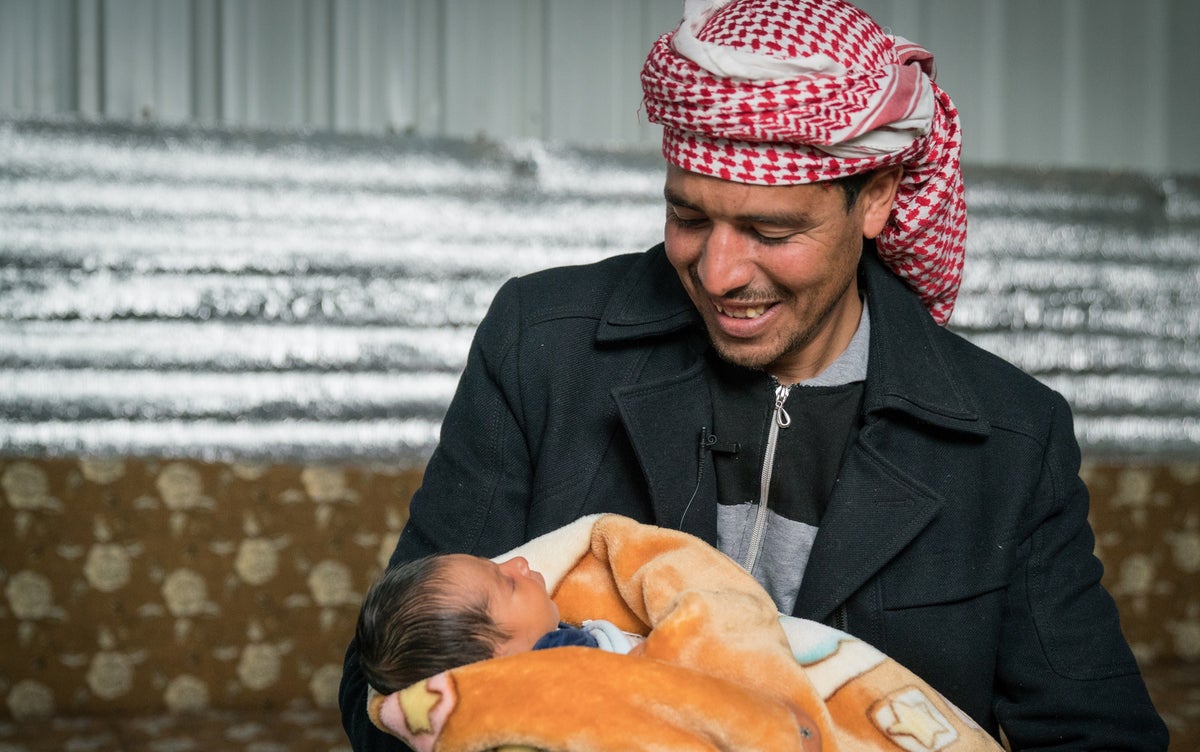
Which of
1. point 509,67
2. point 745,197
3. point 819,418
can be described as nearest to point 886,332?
point 819,418

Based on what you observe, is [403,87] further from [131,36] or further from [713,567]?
[713,567]

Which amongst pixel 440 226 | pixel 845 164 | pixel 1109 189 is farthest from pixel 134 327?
pixel 1109 189

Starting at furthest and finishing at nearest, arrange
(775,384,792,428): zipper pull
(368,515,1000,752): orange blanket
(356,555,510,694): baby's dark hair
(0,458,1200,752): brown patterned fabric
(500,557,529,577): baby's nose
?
(0,458,1200,752): brown patterned fabric → (775,384,792,428): zipper pull → (500,557,529,577): baby's nose → (356,555,510,694): baby's dark hair → (368,515,1000,752): orange blanket

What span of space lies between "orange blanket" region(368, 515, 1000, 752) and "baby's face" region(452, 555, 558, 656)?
76 millimetres

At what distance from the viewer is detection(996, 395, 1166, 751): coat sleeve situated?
1709 millimetres

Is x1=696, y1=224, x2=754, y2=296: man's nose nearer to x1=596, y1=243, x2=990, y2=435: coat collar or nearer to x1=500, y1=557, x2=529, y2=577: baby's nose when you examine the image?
x1=596, y1=243, x2=990, y2=435: coat collar

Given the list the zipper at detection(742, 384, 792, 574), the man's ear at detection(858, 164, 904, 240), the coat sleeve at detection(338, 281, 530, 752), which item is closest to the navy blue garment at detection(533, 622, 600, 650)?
the coat sleeve at detection(338, 281, 530, 752)

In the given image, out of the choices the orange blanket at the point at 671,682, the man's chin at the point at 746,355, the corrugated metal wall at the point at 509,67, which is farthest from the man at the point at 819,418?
the corrugated metal wall at the point at 509,67

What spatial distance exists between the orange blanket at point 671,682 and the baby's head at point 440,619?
5 centimetres

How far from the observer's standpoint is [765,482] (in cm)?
180

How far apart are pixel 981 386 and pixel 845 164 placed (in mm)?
450

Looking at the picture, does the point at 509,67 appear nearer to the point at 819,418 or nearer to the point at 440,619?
the point at 819,418

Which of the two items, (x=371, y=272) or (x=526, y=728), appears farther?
(x=371, y=272)

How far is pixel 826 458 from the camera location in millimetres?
1812
